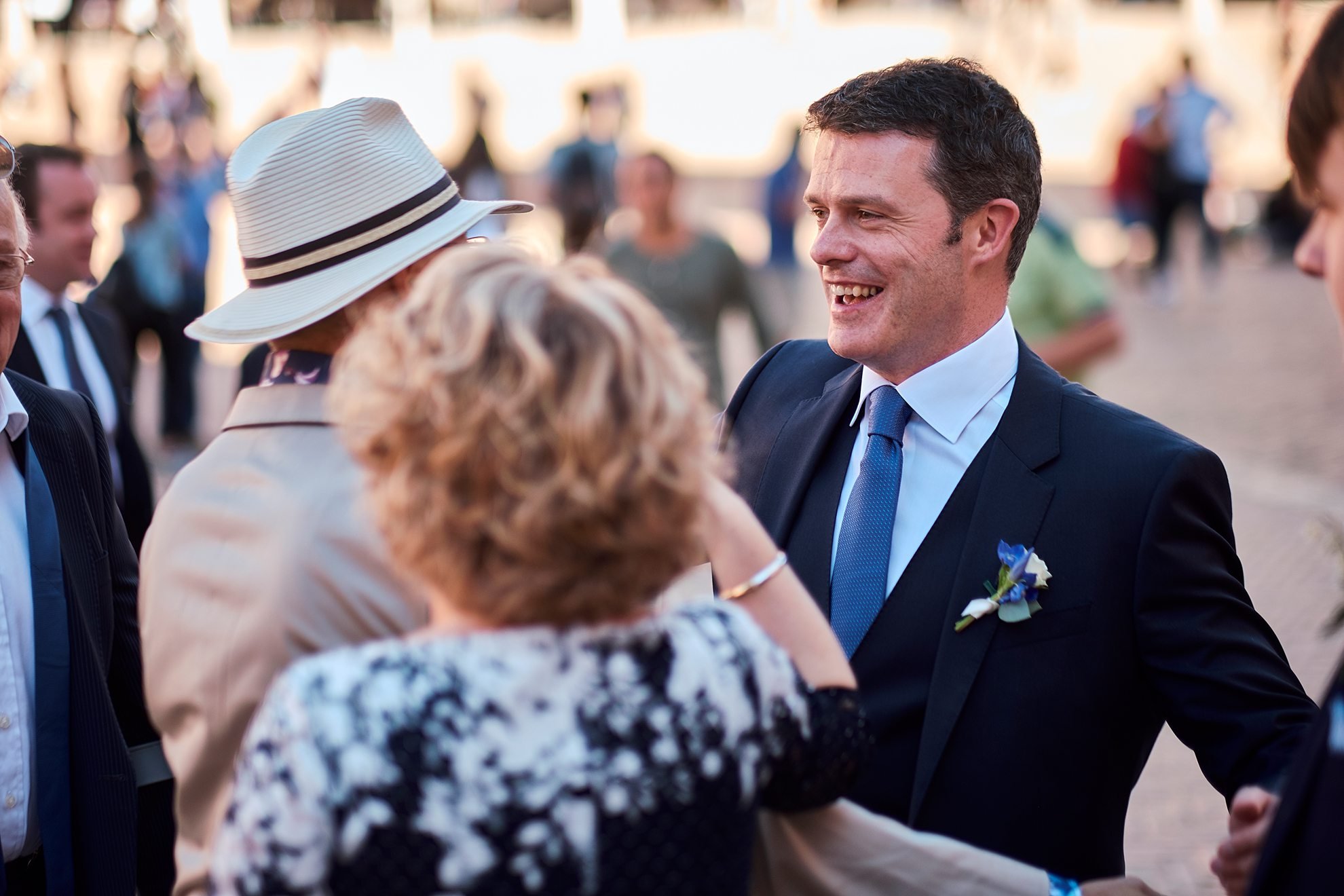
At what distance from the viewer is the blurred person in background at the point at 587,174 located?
10.9 metres

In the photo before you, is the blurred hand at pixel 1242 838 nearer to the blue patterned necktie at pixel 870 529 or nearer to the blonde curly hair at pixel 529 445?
the blue patterned necktie at pixel 870 529

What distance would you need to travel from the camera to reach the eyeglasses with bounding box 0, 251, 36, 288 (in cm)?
252

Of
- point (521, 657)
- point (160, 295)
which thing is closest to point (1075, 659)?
point (521, 657)

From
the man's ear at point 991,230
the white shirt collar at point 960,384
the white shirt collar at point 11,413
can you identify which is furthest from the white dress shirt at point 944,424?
the white shirt collar at point 11,413

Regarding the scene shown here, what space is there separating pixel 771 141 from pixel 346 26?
903 centimetres

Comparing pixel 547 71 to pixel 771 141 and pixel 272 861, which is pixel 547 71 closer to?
pixel 771 141

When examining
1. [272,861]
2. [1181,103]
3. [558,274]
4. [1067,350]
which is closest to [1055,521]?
[558,274]

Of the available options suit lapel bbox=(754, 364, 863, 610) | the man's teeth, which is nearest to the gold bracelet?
suit lapel bbox=(754, 364, 863, 610)

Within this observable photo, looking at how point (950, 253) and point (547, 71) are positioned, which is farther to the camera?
point (547, 71)

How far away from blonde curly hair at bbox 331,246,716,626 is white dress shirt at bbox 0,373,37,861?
1.21 meters

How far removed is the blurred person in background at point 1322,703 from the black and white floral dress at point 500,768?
63cm

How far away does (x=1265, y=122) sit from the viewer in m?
23.6

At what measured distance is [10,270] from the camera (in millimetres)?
2539

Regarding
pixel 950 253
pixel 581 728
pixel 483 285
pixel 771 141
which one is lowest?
pixel 771 141
